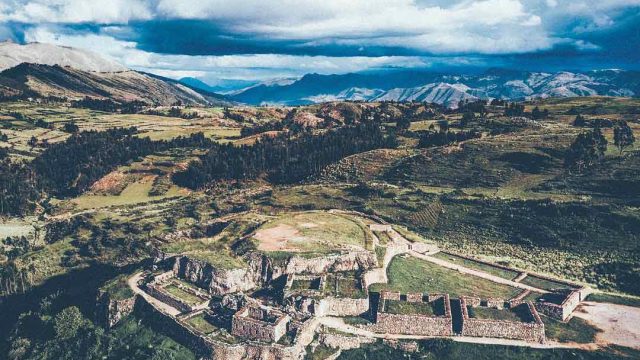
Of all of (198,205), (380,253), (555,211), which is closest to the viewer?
(380,253)

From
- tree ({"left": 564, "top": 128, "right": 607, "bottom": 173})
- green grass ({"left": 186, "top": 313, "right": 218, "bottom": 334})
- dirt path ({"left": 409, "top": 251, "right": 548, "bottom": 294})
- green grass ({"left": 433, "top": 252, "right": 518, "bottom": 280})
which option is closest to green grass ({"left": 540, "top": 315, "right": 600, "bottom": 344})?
dirt path ({"left": 409, "top": 251, "right": 548, "bottom": 294})

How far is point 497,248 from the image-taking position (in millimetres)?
96000

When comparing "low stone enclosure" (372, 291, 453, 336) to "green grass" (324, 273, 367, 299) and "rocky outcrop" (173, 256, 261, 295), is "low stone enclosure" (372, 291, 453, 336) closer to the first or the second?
"green grass" (324, 273, 367, 299)

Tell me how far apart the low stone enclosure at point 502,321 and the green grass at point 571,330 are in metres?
1.67

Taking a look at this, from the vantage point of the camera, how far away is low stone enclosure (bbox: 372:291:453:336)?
66.9 metres

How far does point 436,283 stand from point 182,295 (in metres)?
37.0

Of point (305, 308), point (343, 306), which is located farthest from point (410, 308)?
point (305, 308)

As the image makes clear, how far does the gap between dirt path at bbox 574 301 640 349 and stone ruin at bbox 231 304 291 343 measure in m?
37.8

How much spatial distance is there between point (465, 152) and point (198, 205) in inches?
2909

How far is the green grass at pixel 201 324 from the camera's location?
6756 cm

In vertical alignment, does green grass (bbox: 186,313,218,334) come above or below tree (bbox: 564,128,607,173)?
below

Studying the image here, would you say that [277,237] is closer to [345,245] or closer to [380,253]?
[345,245]

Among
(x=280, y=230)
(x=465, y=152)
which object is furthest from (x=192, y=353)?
(x=465, y=152)

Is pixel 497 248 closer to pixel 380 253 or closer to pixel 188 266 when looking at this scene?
pixel 380 253
